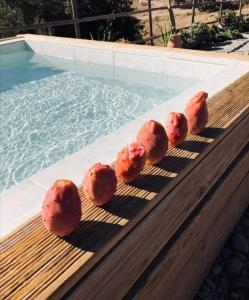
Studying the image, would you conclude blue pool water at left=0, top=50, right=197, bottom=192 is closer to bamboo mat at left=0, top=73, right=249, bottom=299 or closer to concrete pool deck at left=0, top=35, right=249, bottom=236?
concrete pool deck at left=0, top=35, right=249, bottom=236

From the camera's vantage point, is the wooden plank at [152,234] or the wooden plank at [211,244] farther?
the wooden plank at [211,244]

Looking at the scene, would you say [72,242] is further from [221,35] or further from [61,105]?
[221,35]

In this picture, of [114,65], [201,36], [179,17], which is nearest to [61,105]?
[114,65]

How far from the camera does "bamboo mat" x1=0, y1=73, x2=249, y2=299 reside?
134cm

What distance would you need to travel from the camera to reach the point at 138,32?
15469 mm

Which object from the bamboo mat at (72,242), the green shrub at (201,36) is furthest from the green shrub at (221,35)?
the bamboo mat at (72,242)

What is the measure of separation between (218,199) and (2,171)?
269cm

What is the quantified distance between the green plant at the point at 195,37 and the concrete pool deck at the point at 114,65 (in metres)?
4.29

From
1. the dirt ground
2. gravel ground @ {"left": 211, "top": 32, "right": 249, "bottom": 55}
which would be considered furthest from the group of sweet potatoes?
the dirt ground

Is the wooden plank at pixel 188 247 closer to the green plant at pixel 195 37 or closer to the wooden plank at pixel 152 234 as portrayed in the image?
the wooden plank at pixel 152 234

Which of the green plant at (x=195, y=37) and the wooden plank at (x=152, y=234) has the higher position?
the wooden plank at (x=152, y=234)

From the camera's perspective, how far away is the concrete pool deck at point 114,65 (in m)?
2.18

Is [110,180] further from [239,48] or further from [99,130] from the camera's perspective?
[239,48]

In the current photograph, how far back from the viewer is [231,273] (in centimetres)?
316
